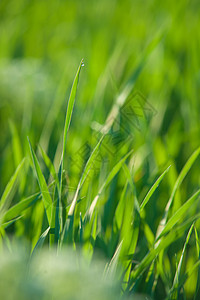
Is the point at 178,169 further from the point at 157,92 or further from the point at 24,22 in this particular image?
the point at 24,22

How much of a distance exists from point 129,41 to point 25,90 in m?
0.60

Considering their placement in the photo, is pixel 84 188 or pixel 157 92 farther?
pixel 157 92

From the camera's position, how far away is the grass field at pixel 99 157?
546 mm

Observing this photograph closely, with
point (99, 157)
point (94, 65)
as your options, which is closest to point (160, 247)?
point (99, 157)

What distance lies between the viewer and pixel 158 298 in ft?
2.17

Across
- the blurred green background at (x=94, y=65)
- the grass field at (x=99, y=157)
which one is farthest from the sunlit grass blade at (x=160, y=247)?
the blurred green background at (x=94, y=65)

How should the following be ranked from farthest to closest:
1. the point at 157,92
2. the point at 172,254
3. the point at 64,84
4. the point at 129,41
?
the point at 129,41
the point at 157,92
the point at 64,84
the point at 172,254

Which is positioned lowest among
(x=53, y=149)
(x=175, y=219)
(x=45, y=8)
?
(x=175, y=219)

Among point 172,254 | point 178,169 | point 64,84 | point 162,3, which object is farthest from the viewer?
point 162,3

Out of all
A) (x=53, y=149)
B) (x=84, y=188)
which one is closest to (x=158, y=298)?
(x=84, y=188)

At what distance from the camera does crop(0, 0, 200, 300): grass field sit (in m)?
0.55

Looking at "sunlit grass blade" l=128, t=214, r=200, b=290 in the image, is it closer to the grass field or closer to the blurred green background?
the grass field

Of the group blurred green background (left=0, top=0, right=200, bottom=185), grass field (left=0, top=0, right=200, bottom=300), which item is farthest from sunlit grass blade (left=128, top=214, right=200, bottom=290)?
blurred green background (left=0, top=0, right=200, bottom=185)

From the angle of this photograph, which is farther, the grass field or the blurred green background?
the blurred green background
